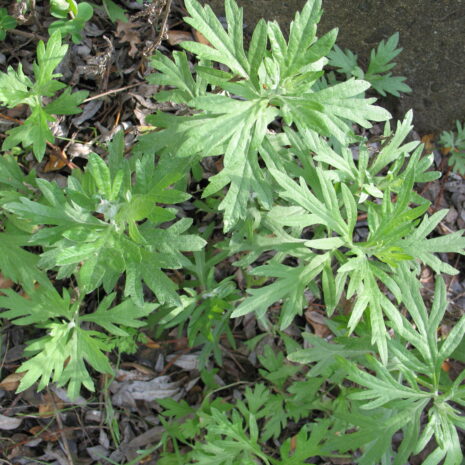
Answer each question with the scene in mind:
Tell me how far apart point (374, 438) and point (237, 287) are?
1449 mm

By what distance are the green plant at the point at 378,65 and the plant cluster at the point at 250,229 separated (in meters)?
0.92

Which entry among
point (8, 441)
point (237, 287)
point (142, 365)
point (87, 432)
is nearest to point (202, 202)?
point (237, 287)

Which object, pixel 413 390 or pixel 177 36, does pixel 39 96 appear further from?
pixel 413 390

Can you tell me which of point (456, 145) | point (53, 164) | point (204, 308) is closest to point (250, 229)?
point (204, 308)

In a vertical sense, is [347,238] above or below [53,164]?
above

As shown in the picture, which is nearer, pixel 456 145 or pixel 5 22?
pixel 5 22

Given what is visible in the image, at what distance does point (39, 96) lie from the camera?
266 centimetres

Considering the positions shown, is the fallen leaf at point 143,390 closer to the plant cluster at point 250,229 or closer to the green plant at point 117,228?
the plant cluster at point 250,229

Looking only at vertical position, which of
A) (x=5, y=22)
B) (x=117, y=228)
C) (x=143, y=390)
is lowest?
(x=143, y=390)

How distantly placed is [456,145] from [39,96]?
10.7ft

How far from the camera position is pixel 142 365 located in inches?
136

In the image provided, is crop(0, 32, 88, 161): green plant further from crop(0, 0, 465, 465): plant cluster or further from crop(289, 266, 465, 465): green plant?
crop(289, 266, 465, 465): green plant

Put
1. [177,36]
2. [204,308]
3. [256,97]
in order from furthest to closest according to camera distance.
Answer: [177,36] < [204,308] < [256,97]

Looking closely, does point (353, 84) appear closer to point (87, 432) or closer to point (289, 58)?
point (289, 58)
